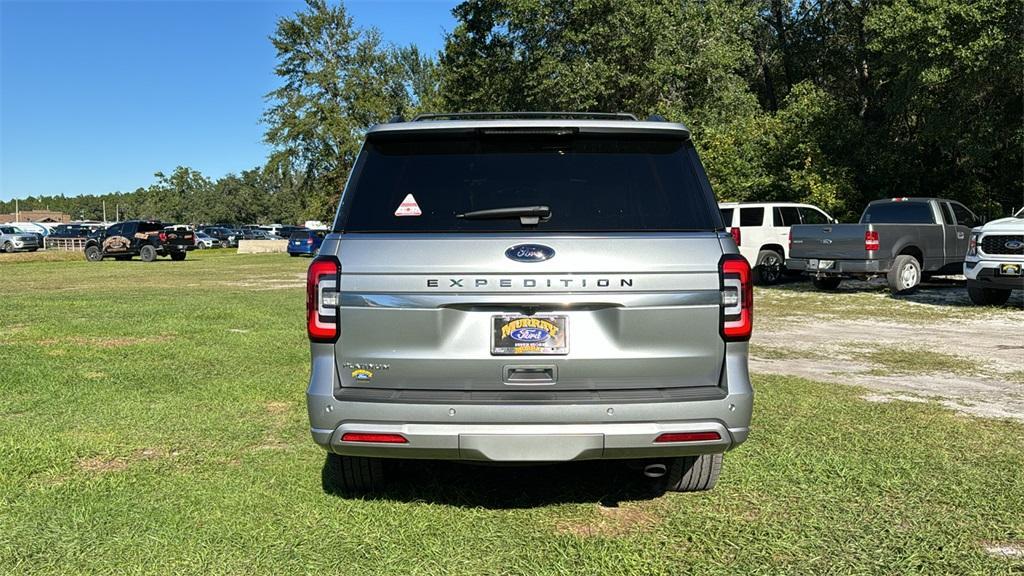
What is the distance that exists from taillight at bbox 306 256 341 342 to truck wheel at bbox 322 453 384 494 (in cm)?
86

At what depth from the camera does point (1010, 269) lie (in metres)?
13.6

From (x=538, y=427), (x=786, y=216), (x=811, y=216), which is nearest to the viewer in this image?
(x=538, y=427)

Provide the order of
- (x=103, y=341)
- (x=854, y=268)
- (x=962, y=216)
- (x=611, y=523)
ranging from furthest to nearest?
(x=962, y=216) < (x=854, y=268) < (x=103, y=341) < (x=611, y=523)

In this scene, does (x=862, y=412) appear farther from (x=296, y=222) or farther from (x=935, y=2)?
(x=296, y=222)

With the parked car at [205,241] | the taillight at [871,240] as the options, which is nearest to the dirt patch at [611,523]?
the taillight at [871,240]

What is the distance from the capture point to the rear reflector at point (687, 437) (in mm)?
3727

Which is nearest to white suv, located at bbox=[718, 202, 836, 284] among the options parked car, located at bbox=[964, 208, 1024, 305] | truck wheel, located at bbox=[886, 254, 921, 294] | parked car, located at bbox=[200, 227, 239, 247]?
truck wheel, located at bbox=[886, 254, 921, 294]

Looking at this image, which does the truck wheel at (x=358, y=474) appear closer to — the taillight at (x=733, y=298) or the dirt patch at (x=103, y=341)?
the taillight at (x=733, y=298)

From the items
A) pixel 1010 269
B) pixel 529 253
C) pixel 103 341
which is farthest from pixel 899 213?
pixel 529 253

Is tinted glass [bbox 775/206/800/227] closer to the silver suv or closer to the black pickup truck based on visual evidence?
the silver suv

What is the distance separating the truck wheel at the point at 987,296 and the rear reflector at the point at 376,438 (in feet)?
→ 46.1

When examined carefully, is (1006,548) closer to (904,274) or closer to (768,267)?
(904,274)

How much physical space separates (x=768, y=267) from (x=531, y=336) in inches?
725

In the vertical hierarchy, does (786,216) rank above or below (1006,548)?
above
